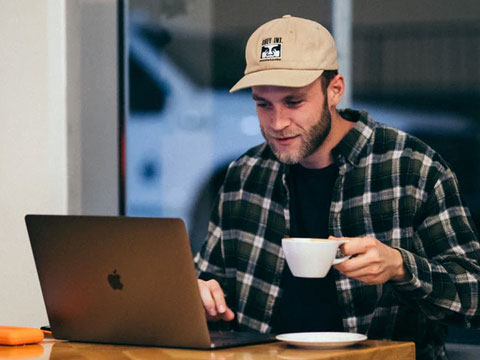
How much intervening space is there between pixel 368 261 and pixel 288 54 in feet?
2.15

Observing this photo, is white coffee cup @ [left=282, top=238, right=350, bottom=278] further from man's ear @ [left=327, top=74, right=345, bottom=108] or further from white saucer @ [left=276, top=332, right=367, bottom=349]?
man's ear @ [left=327, top=74, right=345, bottom=108]

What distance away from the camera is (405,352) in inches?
58.4

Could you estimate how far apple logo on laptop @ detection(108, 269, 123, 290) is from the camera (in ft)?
4.93

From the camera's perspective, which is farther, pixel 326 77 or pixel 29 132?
pixel 29 132

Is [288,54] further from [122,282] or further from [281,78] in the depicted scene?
[122,282]

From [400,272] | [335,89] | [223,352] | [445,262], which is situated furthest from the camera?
[335,89]

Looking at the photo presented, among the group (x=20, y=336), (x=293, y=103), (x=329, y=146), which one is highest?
(x=293, y=103)

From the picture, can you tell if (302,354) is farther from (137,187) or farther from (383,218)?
(137,187)

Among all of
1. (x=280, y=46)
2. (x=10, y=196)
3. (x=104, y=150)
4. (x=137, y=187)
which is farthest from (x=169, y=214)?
(x=280, y=46)

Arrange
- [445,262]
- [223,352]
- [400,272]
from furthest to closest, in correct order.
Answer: [445,262] → [400,272] → [223,352]

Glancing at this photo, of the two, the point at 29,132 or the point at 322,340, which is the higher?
the point at 29,132

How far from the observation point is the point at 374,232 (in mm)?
2055

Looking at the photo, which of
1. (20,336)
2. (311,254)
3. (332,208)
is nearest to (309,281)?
(332,208)

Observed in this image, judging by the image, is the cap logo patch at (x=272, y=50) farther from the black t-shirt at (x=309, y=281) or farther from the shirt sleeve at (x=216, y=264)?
the shirt sleeve at (x=216, y=264)
